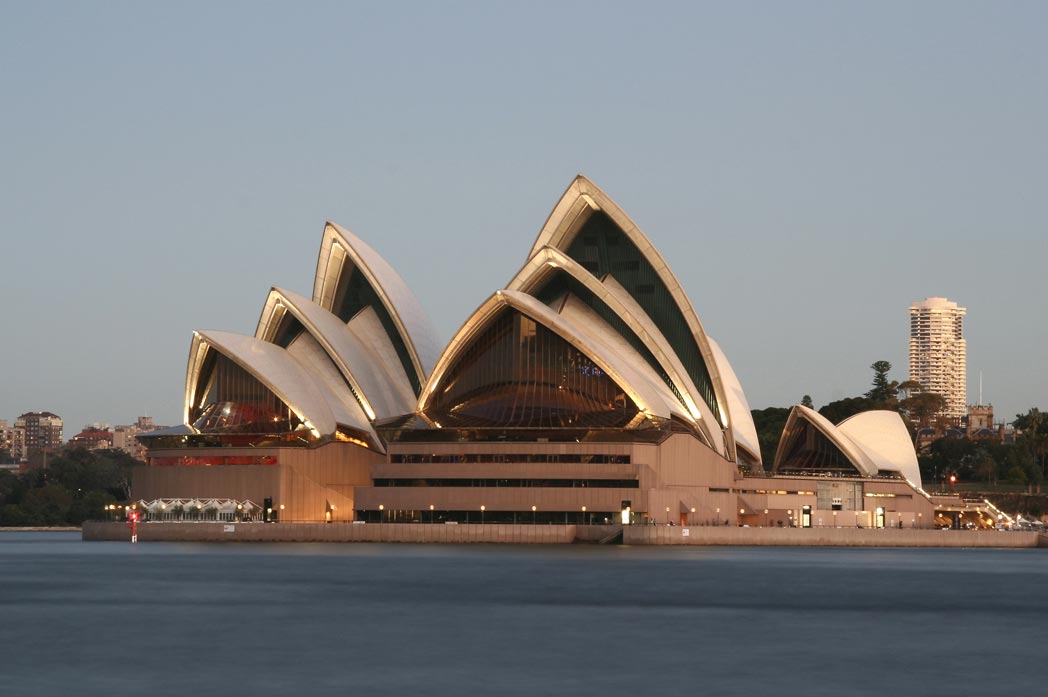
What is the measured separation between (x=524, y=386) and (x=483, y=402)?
2.61 metres

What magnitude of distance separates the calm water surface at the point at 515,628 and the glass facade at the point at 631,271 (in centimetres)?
2587

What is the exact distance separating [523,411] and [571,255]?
10.0m

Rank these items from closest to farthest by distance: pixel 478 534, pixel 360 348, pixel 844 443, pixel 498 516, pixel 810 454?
1. pixel 478 534
2. pixel 498 516
3. pixel 360 348
4. pixel 844 443
5. pixel 810 454

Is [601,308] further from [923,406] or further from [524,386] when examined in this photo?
[923,406]

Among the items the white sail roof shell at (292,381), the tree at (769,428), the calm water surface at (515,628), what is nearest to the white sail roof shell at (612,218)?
the white sail roof shell at (292,381)

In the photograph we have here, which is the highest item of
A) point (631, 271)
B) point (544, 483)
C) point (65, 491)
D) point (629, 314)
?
point (631, 271)

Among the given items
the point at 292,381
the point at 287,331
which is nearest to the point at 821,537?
the point at 292,381

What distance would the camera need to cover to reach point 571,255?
98.8 meters

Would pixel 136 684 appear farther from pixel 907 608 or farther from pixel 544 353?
pixel 544 353

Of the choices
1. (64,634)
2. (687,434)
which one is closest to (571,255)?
(687,434)

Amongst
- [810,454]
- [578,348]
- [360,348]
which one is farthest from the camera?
[810,454]

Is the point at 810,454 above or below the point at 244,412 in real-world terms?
below

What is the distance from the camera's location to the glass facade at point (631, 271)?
320ft

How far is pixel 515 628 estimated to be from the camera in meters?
43.7
